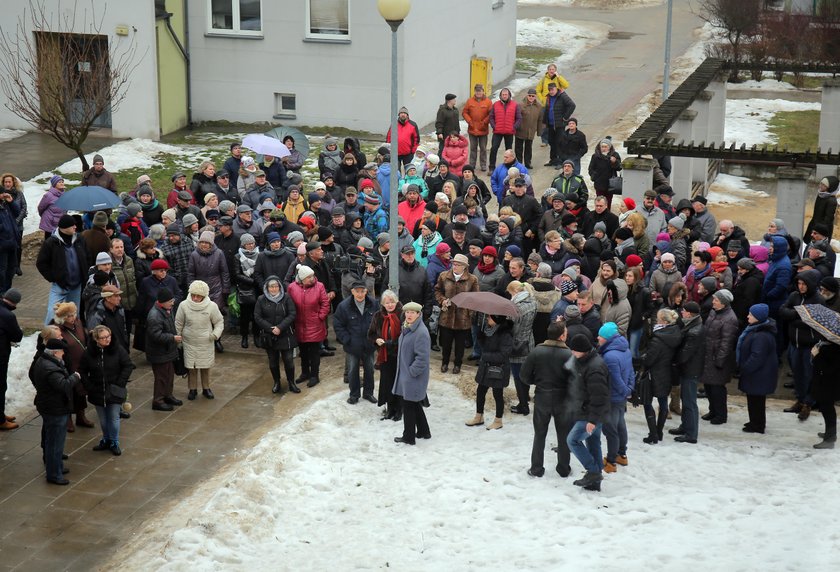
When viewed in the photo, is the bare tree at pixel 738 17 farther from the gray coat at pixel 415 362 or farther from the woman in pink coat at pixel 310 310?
the gray coat at pixel 415 362

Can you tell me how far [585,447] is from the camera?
12094 mm

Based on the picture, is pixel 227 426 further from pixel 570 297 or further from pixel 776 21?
pixel 776 21

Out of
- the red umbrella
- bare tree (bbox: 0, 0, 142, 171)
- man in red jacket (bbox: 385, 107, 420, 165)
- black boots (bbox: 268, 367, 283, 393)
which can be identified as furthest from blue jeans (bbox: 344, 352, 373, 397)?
bare tree (bbox: 0, 0, 142, 171)

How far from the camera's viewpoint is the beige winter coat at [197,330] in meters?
14.2

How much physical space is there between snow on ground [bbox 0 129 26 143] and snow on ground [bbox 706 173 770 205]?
1523cm

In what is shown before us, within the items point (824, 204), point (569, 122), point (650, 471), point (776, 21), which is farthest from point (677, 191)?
point (776, 21)

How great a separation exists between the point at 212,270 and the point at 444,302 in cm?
311

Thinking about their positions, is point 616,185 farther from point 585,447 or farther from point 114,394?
point 114,394

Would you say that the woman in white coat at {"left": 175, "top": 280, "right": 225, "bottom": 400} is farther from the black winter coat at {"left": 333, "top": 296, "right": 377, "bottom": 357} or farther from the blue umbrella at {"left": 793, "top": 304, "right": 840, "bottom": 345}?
the blue umbrella at {"left": 793, "top": 304, "right": 840, "bottom": 345}

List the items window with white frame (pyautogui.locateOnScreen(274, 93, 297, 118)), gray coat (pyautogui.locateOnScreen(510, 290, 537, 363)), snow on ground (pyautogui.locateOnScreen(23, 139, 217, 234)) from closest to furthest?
1. gray coat (pyautogui.locateOnScreen(510, 290, 537, 363))
2. snow on ground (pyautogui.locateOnScreen(23, 139, 217, 234))
3. window with white frame (pyautogui.locateOnScreen(274, 93, 297, 118))

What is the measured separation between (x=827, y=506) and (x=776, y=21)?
1113 inches

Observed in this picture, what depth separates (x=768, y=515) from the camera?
11.6m

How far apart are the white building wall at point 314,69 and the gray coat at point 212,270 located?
12167 mm

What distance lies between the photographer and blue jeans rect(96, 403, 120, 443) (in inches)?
502
